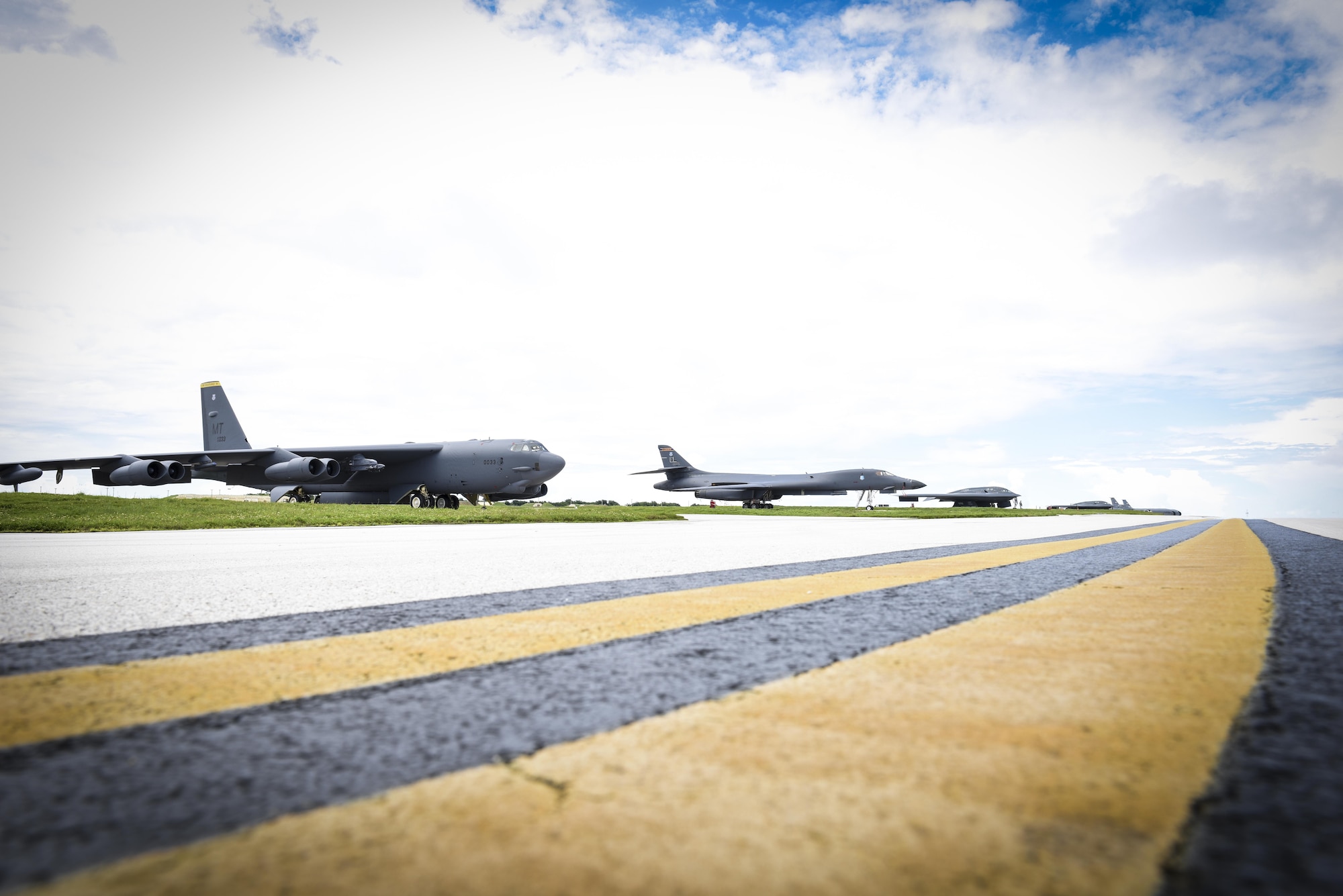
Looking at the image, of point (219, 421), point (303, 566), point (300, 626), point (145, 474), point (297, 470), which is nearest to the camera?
point (300, 626)

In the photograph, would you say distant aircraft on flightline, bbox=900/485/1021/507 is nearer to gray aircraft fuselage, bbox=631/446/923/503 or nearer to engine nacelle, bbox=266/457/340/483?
gray aircraft fuselage, bbox=631/446/923/503

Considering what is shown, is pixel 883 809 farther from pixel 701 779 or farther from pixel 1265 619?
pixel 1265 619

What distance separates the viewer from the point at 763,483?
5384 centimetres

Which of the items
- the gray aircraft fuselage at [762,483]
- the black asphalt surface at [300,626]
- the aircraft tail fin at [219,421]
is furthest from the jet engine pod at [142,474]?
the gray aircraft fuselage at [762,483]

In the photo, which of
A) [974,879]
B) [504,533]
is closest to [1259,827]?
[974,879]

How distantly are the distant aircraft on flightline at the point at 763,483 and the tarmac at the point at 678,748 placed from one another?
38839 mm

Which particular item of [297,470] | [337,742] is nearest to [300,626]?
[337,742]

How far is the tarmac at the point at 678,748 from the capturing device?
902mm

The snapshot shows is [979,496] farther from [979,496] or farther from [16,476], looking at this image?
[16,476]

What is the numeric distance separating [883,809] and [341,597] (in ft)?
11.5

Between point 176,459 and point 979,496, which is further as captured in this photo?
point 979,496

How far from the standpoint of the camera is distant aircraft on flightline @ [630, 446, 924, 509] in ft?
156

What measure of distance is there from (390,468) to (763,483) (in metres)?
32.3

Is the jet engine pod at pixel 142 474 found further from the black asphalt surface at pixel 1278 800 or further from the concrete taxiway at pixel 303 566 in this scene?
the black asphalt surface at pixel 1278 800
